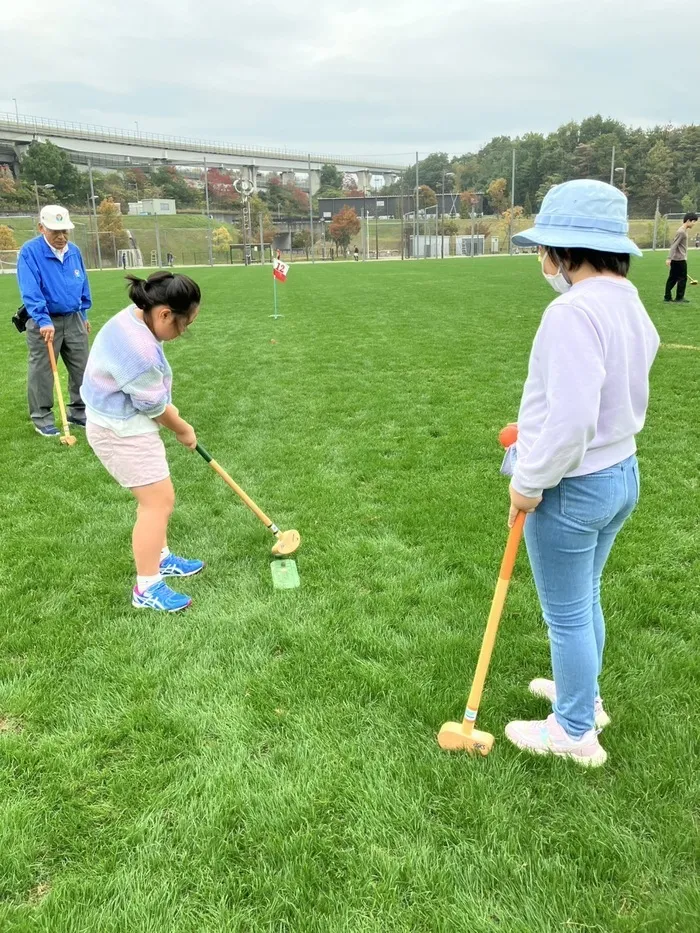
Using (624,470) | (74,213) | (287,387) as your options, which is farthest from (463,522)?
(74,213)

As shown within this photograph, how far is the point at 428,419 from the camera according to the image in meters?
6.88

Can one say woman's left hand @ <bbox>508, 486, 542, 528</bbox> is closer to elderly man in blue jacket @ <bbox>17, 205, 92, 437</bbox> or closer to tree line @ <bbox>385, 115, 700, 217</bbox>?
elderly man in blue jacket @ <bbox>17, 205, 92, 437</bbox>

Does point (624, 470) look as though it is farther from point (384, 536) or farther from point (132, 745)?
point (384, 536)

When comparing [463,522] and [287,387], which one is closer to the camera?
[463,522]

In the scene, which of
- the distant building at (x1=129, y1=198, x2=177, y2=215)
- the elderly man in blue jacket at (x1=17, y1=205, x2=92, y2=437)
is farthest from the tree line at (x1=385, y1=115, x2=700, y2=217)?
the elderly man in blue jacket at (x1=17, y1=205, x2=92, y2=437)

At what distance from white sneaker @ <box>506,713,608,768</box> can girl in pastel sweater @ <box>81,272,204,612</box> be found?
6.20ft

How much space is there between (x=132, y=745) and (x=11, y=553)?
7.12 ft

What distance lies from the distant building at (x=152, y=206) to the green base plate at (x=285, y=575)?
3301 inches

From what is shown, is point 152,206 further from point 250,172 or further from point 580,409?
point 580,409

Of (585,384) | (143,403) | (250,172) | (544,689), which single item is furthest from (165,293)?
(250,172)

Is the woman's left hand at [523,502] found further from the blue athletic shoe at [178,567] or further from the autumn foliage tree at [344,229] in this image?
the autumn foliage tree at [344,229]

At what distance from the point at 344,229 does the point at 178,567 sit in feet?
227

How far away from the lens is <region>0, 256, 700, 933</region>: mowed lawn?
6.32 feet

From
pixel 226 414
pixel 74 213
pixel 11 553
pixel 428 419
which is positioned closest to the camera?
pixel 11 553
